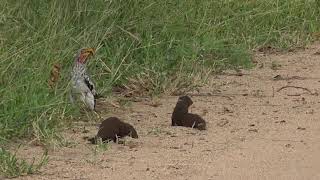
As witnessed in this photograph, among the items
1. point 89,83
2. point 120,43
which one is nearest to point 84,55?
point 89,83

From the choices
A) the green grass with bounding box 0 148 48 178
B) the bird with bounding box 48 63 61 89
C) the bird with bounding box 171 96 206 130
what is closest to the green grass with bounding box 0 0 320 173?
the bird with bounding box 48 63 61 89

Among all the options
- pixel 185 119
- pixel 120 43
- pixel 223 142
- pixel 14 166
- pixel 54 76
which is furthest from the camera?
pixel 120 43

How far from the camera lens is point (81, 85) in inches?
262

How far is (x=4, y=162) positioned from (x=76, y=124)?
4.62 ft

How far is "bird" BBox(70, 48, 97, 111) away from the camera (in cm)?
665

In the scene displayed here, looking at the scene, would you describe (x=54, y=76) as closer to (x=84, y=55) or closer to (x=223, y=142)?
(x=84, y=55)

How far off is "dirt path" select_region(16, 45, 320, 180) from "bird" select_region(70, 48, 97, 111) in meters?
0.25

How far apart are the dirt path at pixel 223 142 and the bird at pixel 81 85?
252mm

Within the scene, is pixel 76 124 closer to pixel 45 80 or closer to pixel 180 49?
pixel 45 80

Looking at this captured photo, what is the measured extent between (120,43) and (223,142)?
7.21 ft

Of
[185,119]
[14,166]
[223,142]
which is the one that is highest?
[185,119]

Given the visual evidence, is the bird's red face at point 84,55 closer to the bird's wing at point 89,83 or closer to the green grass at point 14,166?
the bird's wing at point 89,83

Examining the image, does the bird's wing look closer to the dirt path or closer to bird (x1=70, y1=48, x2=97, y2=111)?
bird (x1=70, y1=48, x2=97, y2=111)

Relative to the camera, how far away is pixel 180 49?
831 cm
